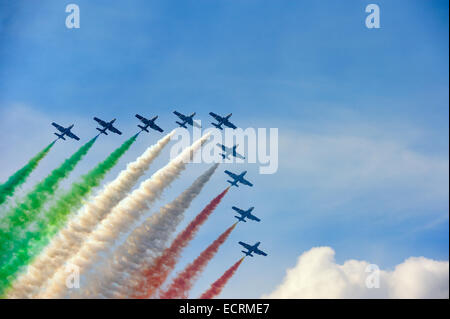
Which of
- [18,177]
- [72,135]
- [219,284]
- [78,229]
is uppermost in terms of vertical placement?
[72,135]

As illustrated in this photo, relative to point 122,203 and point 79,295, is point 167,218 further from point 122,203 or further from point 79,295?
point 79,295

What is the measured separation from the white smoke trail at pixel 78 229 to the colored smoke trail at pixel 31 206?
14.1ft

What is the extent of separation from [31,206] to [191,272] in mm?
28543

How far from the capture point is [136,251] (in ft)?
349

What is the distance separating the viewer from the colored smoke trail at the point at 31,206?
355ft

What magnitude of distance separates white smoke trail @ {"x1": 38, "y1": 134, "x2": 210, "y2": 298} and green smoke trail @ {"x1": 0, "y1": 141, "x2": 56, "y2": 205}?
673 inches

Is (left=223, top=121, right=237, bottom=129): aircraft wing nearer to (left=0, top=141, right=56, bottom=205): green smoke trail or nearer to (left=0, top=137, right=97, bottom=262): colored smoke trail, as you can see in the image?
(left=0, top=137, right=97, bottom=262): colored smoke trail

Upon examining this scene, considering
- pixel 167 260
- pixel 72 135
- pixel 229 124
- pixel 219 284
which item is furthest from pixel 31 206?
pixel 229 124

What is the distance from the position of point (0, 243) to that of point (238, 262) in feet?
127

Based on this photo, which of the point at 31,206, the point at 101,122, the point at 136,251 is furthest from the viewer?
the point at 101,122

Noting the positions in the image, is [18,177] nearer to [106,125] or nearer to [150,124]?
[106,125]

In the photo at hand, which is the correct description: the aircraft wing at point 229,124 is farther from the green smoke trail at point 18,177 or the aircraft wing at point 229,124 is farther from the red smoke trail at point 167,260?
the green smoke trail at point 18,177

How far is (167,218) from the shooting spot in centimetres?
11069
